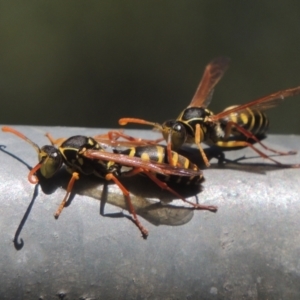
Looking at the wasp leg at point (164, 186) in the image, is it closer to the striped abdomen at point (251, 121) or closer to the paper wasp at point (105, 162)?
the paper wasp at point (105, 162)

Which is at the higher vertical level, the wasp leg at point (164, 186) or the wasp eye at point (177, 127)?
the wasp leg at point (164, 186)

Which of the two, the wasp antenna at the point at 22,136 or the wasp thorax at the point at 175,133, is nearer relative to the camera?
the wasp antenna at the point at 22,136

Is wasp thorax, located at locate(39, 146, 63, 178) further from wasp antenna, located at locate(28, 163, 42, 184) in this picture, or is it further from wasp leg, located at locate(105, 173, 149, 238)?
wasp leg, located at locate(105, 173, 149, 238)

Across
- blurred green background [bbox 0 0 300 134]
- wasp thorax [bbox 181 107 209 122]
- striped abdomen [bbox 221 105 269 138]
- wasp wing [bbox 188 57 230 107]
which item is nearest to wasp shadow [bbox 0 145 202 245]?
wasp thorax [bbox 181 107 209 122]

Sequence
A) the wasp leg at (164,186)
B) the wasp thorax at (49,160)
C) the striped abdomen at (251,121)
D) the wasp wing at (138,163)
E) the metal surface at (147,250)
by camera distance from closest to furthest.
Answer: the metal surface at (147,250) < the wasp leg at (164,186) < the wasp thorax at (49,160) < the wasp wing at (138,163) < the striped abdomen at (251,121)

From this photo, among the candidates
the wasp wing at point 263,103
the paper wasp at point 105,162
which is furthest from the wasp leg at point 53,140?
the wasp wing at point 263,103

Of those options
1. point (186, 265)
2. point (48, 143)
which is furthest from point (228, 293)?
point (48, 143)

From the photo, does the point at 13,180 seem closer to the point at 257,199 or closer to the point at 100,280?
the point at 100,280

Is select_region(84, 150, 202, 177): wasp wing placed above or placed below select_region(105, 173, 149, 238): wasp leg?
below

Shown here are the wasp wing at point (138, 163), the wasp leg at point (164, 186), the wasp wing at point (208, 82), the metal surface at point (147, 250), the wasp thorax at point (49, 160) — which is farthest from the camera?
the wasp wing at point (208, 82)
